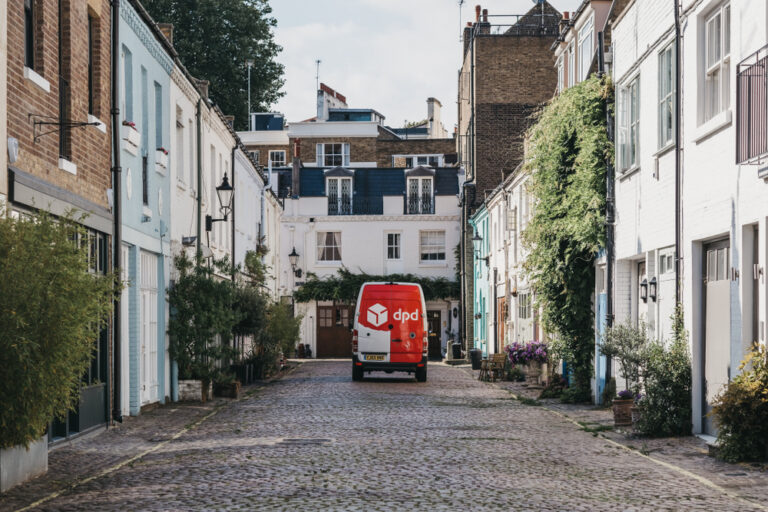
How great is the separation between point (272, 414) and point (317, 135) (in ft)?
165

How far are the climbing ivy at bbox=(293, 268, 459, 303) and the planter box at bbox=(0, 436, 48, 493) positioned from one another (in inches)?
1649

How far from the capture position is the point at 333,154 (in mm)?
68562

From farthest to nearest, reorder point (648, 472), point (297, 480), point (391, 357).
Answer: point (391, 357) → point (648, 472) → point (297, 480)

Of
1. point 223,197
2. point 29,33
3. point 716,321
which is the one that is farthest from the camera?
point 223,197

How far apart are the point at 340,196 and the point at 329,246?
2664mm

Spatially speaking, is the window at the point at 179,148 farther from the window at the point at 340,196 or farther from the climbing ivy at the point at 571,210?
the window at the point at 340,196

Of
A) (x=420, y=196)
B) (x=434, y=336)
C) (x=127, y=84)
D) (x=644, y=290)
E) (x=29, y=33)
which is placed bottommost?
(x=434, y=336)

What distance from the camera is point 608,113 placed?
2036cm

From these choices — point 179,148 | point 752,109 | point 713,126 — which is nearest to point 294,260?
point 179,148

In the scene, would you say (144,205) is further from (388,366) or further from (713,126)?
(388,366)

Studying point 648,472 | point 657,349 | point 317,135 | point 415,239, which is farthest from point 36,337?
point 317,135

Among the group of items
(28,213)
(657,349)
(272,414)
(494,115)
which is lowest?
(272,414)

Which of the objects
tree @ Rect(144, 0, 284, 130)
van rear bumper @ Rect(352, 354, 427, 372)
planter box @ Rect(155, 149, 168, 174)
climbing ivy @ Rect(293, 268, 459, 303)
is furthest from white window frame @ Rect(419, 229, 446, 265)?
planter box @ Rect(155, 149, 168, 174)

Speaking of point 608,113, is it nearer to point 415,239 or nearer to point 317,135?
point 415,239
